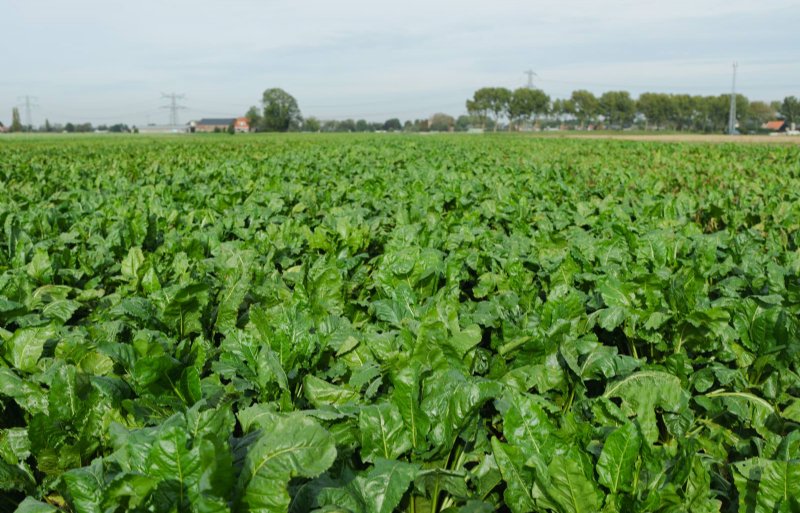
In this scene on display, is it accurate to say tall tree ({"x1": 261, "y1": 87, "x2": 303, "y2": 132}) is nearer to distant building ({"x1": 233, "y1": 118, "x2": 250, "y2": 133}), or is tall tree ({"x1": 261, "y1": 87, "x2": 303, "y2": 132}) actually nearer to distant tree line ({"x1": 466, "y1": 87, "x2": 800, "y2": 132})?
distant building ({"x1": 233, "y1": 118, "x2": 250, "y2": 133})

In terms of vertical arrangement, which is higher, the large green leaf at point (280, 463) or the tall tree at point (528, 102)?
the tall tree at point (528, 102)

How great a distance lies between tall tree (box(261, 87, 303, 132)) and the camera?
371 ft

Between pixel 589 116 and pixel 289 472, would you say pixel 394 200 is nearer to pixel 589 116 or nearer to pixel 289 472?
pixel 289 472

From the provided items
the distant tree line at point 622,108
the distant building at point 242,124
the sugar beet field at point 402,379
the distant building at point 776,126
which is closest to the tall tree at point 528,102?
the distant tree line at point 622,108

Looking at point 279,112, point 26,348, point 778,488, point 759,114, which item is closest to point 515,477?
point 778,488

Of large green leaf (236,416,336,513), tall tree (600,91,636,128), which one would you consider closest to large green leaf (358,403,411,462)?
large green leaf (236,416,336,513)

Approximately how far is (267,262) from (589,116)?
14493 centimetres

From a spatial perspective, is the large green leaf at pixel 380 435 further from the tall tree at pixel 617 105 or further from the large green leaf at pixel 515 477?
the tall tree at pixel 617 105

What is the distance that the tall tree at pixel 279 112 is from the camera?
11312 cm

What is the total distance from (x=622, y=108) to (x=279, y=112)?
76297mm

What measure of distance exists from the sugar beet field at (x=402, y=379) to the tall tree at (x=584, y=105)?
466ft

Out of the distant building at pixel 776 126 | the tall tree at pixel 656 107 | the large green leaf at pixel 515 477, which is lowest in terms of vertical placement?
the large green leaf at pixel 515 477

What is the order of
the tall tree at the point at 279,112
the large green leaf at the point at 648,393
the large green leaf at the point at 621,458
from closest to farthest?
the large green leaf at the point at 621,458 → the large green leaf at the point at 648,393 → the tall tree at the point at 279,112

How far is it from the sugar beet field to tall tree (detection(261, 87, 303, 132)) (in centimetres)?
11278
